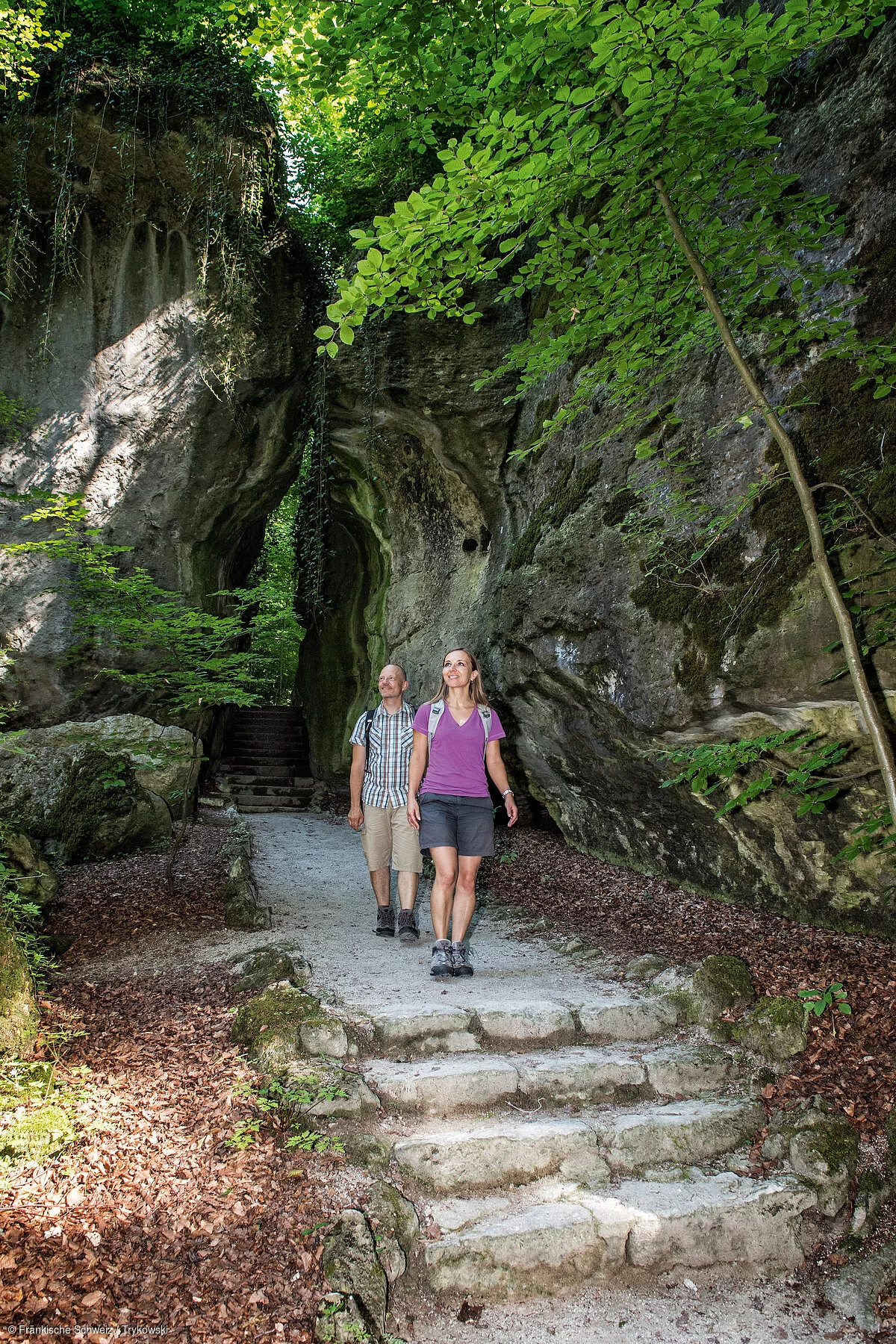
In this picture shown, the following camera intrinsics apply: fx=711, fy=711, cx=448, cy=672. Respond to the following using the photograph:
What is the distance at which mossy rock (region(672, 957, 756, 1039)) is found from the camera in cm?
404

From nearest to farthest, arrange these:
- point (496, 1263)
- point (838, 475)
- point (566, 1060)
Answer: point (496, 1263), point (566, 1060), point (838, 475)

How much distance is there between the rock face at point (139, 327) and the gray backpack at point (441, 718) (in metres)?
7.45

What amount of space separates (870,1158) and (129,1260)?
2937mm

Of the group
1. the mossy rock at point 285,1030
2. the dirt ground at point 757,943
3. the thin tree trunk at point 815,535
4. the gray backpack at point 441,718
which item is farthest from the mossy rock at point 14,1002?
the thin tree trunk at point 815,535

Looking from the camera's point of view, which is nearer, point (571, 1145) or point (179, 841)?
point (571, 1145)

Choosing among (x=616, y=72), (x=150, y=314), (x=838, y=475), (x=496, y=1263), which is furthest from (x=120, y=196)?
(x=496, y=1263)

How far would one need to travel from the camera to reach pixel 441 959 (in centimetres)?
473

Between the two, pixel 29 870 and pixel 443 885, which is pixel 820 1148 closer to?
pixel 443 885

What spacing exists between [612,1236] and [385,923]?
11.2ft

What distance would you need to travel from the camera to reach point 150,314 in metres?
11.1

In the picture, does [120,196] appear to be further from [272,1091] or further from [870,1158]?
[870,1158]

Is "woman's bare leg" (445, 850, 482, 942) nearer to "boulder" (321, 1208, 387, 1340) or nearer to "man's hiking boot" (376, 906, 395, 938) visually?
"man's hiking boot" (376, 906, 395, 938)

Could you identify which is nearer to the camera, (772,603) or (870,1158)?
(870,1158)

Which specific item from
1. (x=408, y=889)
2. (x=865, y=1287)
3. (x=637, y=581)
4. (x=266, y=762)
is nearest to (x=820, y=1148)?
(x=865, y=1287)
